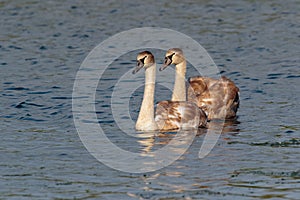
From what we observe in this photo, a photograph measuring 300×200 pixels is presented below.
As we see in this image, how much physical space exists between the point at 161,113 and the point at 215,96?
2073 mm

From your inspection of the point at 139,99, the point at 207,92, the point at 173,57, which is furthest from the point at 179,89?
the point at 139,99

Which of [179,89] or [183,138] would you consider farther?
[179,89]

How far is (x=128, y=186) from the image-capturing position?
40.0 feet

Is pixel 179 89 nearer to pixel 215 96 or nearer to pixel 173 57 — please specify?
pixel 173 57

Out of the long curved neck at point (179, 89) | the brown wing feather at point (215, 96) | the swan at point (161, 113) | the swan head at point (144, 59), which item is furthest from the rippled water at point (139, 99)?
the swan head at point (144, 59)

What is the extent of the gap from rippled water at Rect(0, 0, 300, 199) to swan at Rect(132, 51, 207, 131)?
60cm

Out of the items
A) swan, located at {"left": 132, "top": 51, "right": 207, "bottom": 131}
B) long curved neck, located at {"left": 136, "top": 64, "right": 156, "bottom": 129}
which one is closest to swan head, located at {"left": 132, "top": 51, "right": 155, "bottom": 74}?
swan, located at {"left": 132, "top": 51, "right": 207, "bottom": 131}

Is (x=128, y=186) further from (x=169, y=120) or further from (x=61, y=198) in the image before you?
(x=169, y=120)

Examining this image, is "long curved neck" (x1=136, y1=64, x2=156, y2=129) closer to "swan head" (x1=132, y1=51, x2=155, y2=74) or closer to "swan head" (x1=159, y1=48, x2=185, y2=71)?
"swan head" (x1=132, y1=51, x2=155, y2=74)

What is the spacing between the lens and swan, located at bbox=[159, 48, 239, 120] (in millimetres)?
17859

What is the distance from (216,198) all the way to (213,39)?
561 inches

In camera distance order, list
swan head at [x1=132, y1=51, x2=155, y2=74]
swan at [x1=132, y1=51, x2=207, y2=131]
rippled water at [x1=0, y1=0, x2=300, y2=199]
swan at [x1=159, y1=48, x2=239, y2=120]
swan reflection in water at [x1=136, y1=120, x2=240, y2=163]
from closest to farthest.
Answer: rippled water at [x1=0, y1=0, x2=300, y2=199] < swan reflection in water at [x1=136, y1=120, x2=240, y2=163] < swan head at [x1=132, y1=51, x2=155, y2=74] < swan at [x1=132, y1=51, x2=207, y2=131] < swan at [x1=159, y1=48, x2=239, y2=120]

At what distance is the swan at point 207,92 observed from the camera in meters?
17.9

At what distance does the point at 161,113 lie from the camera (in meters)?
16.8
